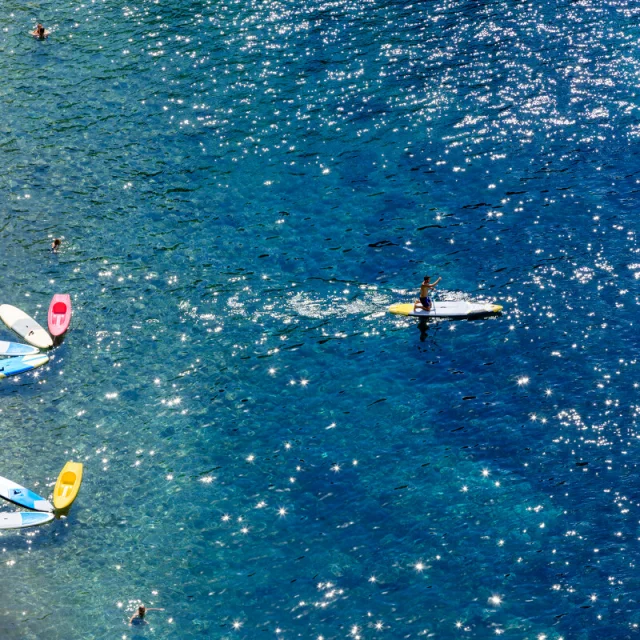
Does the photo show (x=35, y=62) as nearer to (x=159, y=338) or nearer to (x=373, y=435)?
(x=159, y=338)

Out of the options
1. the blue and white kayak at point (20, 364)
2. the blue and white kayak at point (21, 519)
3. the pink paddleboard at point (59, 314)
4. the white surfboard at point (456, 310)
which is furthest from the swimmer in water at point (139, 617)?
the white surfboard at point (456, 310)

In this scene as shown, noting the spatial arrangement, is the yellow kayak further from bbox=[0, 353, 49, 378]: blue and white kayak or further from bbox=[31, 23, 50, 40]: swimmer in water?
bbox=[31, 23, 50, 40]: swimmer in water

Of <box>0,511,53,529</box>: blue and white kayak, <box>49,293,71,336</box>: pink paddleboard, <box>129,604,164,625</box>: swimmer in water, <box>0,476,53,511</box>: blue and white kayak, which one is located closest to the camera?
<box>129,604,164,625</box>: swimmer in water

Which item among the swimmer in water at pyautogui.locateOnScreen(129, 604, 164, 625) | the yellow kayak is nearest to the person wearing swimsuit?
the yellow kayak

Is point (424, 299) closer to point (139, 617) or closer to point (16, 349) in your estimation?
point (139, 617)

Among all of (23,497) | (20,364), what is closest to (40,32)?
(20,364)

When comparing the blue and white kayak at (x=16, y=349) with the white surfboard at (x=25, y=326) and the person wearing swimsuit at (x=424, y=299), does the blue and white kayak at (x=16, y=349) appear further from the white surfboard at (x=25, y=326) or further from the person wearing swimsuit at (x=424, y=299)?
the person wearing swimsuit at (x=424, y=299)
